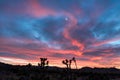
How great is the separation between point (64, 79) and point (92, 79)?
17.2ft

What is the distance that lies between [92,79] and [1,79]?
17015mm

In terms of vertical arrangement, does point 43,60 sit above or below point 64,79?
above

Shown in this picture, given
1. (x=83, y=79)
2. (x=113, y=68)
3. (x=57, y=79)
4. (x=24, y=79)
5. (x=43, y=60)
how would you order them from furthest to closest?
(x=113, y=68) → (x=43, y=60) → (x=83, y=79) → (x=57, y=79) → (x=24, y=79)

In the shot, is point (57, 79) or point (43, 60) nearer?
point (57, 79)

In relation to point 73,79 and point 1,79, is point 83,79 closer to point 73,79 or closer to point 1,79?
point 73,79

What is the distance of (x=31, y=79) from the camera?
127 feet

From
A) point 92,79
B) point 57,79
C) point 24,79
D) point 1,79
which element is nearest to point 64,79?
point 57,79

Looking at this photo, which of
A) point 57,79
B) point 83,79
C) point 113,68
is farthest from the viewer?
point 113,68

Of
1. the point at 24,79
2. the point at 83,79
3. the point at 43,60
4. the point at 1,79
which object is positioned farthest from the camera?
the point at 43,60

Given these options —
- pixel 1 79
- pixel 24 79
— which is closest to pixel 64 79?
pixel 24 79

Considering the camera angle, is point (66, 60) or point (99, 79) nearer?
point (99, 79)

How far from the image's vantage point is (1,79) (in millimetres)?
35594

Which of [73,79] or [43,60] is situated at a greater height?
[43,60]

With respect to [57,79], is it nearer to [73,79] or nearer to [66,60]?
[73,79]
